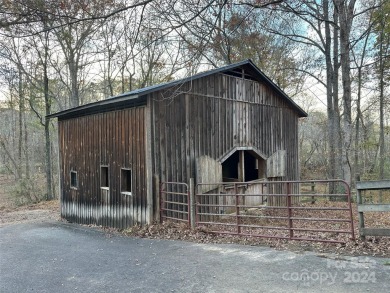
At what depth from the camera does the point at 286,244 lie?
6.37 meters

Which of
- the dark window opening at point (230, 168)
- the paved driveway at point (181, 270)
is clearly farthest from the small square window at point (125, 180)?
the dark window opening at point (230, 168)

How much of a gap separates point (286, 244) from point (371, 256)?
1.51 metres

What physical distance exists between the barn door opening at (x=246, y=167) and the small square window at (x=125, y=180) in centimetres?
414

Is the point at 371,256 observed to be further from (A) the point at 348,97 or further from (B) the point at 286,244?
(A) the point at 348,97

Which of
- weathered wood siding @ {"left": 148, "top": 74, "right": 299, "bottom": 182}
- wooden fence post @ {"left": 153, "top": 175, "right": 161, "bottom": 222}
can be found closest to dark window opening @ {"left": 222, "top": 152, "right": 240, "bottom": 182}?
weathered wood siding @ {"left": 148, "top": 74, "right": 299, "bottom": 182}

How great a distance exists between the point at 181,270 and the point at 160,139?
181 inches

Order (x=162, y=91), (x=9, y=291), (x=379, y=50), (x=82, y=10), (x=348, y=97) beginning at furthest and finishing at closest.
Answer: (x=379, y=50)
(x=348, y=97)
(x=162, y=91)
(x=82, y=10)
(x=9, y=291)

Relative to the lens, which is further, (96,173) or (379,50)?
(379,50)

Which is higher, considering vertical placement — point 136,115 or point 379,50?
point 379,50

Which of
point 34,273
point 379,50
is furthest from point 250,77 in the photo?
point 379,50

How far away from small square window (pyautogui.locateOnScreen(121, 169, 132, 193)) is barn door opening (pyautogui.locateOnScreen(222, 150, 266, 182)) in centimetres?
414

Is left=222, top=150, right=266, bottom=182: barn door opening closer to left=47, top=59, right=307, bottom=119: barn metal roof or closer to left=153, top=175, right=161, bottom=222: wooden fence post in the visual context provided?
left=47, top=59, right=307, bottom=119: barn metal roof

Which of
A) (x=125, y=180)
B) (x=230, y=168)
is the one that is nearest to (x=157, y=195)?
(x=125, y=180)

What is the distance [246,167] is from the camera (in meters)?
15.1
